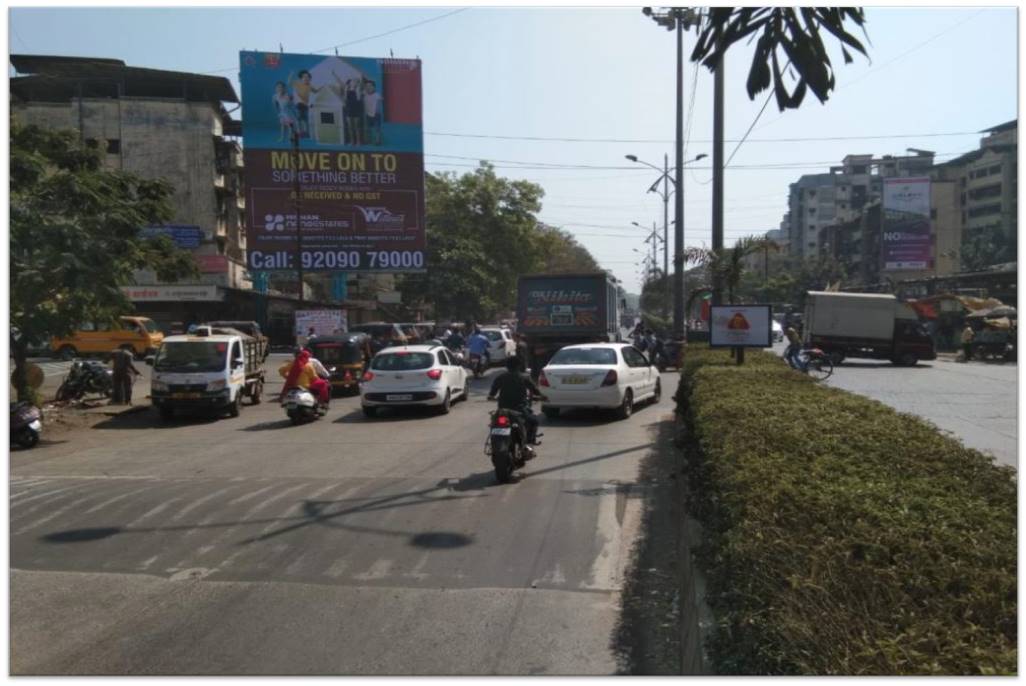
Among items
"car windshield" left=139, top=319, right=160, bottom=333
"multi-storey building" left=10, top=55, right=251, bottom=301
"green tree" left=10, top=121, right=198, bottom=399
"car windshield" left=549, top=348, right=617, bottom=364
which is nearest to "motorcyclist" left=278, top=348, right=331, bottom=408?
"green tree" left=10, top=121, right=198, bottom=399

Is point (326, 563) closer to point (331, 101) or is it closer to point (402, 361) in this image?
point (402, 361)

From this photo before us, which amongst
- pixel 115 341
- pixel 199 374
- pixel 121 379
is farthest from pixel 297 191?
pixel 199 374

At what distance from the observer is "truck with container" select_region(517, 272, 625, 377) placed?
25969 millimetres

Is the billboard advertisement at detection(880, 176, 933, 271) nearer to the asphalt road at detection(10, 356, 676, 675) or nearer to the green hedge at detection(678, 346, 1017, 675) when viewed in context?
the asphalt road at detection(10, 356, 676, 675)

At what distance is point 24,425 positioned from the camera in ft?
45.6

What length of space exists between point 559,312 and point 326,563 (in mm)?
20019

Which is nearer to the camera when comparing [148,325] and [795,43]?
[795,43]

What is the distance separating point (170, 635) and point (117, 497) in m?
4.74

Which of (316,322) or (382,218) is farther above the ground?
(382,218)

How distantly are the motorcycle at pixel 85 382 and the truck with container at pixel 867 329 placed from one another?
24.2m

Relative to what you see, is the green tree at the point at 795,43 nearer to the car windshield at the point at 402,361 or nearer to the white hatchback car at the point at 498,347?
the car windshield at the point at 402,361

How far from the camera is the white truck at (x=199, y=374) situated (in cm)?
1750

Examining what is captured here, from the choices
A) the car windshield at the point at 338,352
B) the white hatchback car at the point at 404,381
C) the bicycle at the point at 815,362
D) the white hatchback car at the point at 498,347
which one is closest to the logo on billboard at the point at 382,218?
the white hatchback car at the point at 498,347

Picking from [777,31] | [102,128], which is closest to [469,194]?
[102,128]
